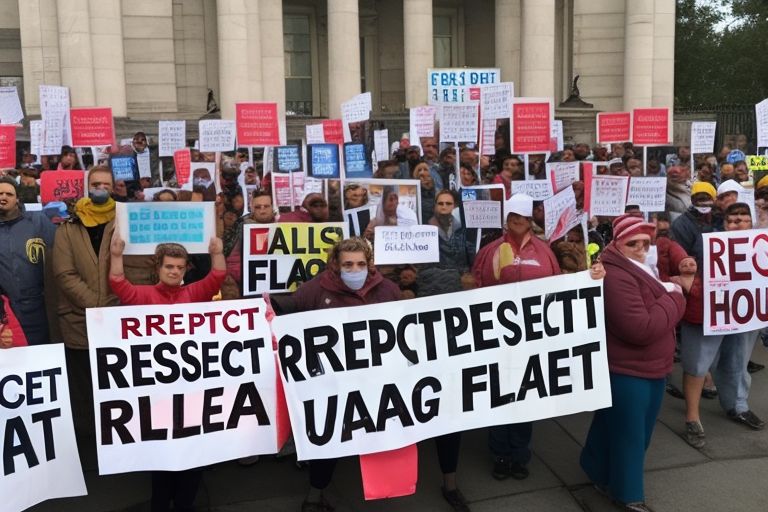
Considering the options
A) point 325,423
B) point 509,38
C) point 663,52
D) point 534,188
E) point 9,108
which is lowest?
point 325,423

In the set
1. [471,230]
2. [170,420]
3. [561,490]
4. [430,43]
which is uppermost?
[430,43]

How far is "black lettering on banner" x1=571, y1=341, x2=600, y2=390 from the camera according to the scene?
14.6ft

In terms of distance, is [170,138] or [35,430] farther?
[170,138]

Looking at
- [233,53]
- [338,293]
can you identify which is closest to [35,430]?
[338,293]

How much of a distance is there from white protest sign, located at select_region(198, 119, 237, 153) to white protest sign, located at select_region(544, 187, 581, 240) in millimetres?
5952

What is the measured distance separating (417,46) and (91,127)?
1230 cm

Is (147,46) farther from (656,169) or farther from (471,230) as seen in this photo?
(471,230)

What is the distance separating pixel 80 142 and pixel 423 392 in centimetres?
783

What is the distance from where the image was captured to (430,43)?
20906 millimetres

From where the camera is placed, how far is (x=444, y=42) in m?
26.1

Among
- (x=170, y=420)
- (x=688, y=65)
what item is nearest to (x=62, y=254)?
(x=170, y=420)

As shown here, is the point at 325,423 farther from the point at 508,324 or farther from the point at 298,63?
the point at 298,63

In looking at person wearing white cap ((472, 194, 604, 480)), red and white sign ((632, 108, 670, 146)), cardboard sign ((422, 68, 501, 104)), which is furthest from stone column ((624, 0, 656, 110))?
person wearing white cap ((472, 194, 604, 480))

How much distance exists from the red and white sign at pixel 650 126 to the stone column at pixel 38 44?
51.1 feet
